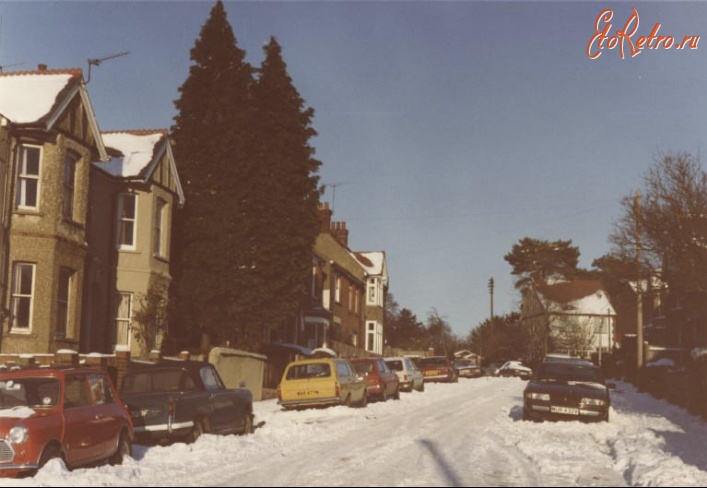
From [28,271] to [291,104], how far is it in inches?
566

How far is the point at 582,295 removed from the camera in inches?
3937

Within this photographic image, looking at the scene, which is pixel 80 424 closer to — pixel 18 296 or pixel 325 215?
pixel 18 296

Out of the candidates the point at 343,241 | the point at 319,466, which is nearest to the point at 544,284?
the point at 343,241

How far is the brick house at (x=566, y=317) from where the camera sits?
268ft

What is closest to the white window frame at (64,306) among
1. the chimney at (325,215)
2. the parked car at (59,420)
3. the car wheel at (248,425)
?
the car wheel at (248,425)

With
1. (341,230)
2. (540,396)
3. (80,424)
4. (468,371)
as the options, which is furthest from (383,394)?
(341,230)

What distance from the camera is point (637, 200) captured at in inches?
1535

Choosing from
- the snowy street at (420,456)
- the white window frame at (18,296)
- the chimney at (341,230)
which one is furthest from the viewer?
the chimney at (341,230)

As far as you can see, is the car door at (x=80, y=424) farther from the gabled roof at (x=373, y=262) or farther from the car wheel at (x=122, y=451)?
the gabled roof at (x=373, y=262)

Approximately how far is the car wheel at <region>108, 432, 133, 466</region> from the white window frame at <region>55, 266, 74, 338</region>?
455 inches

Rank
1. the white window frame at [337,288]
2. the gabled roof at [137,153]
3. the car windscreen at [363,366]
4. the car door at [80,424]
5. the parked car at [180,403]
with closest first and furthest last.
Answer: the car door at [80,424], the parked car at [180,403], the gabled roof at [137,153], the car windscreen at [363,366], the white window frame at [337,288]

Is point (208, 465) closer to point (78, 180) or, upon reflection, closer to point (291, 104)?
point (78, 180)

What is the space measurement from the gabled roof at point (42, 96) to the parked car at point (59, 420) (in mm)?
12031

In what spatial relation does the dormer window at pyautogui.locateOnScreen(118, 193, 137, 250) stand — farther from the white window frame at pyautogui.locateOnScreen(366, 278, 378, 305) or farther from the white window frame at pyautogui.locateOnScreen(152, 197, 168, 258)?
the white window frame at pyautogui.locateOnScreen(366, 278, 378, 305)
